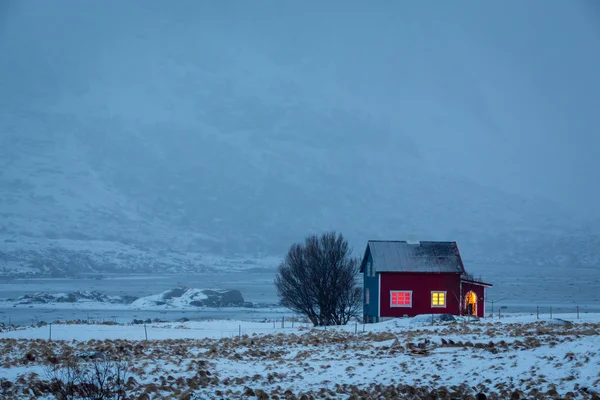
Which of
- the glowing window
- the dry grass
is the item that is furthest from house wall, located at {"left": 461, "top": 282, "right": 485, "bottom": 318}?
the dry grass

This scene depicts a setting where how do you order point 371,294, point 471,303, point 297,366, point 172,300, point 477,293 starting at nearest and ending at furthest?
point 297,366 → point 471,303 → point 477,293 → point 371,294 → point 172,300

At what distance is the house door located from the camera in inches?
2100

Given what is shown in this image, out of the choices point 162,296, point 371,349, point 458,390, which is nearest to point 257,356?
point 371,349

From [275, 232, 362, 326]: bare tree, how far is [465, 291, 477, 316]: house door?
9.75 metres

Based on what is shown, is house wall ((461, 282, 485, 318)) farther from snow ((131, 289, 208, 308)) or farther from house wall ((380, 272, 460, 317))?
snow ((131, 289, 208, 308))

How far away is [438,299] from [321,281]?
393 inches

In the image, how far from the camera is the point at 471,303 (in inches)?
2153

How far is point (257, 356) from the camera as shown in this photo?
83.7 ft

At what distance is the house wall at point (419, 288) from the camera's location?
5234 centimetres

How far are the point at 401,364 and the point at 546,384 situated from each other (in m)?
4.99

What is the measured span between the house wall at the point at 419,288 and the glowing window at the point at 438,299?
0.23 meters

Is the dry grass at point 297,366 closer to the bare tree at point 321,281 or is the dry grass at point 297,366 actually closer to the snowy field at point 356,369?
the snowy field at point 356,369

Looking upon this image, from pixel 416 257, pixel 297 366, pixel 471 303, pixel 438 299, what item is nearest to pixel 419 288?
pixel 438 299

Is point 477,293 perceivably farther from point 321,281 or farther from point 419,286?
point 321,281
